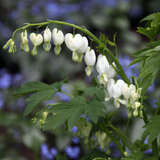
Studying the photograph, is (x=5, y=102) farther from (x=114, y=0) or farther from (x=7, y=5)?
(x=114, y=0)

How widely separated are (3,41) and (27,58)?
1.78 feet

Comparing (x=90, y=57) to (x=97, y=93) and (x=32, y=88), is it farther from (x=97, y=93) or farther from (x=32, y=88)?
(x=32, y=88)

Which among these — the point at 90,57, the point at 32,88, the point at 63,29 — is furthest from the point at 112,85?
the point at 63,29

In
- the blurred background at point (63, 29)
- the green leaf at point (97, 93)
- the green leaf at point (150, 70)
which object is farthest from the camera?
the blurred background at point (63, 29)

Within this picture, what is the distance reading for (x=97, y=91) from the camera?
148 centimetres

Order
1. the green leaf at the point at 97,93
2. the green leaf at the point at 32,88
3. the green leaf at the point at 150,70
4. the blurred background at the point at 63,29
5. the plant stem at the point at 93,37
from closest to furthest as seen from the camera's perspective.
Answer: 1. the green leaf at the point at 150,70
2. the plant stem at the point at 93,37
3. the green leaf at the point at 97,93
4. the green leaf at the point at 32,88
5. the blurred background at the point at 63,29

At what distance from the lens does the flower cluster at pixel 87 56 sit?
134 cm

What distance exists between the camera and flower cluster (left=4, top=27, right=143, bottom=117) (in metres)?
1.34

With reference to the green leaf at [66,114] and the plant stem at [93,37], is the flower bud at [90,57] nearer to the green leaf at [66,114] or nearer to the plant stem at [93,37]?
the plant stem at [93,37]

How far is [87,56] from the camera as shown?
1.45 m

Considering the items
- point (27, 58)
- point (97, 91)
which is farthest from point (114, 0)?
point (97, 91)

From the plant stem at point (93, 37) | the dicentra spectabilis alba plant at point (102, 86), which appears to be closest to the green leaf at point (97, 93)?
the dicentra spectabilis alba plant at point (102, 86)

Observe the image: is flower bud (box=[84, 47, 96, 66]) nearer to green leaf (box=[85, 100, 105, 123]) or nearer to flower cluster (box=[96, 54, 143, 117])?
flower cluster (box=[96, 54, 143, 117])

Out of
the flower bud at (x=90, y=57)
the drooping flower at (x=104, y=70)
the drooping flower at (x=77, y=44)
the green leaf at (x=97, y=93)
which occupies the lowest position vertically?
the green leaf at (x=97, y=93)
